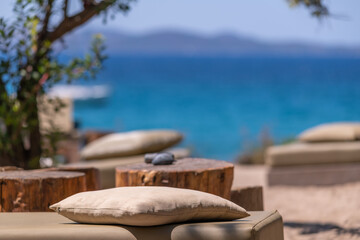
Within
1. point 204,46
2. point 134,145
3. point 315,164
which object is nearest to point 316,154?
point 315,164

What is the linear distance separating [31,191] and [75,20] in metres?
2.21

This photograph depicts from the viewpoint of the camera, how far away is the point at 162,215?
2.96 m

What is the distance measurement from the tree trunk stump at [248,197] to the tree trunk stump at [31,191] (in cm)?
140

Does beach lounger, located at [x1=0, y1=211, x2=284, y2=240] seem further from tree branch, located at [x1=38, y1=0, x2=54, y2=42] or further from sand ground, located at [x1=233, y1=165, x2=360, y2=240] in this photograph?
tree branch, located at [x1=38, y1=0, x2=54, y2=42]

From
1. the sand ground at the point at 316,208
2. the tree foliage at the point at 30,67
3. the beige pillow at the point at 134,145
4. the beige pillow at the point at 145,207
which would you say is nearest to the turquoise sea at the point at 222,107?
the sand ground at the point at 316,208

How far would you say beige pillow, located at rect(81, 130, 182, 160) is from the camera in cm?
744

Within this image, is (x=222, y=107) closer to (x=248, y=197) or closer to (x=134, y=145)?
(x=134, y=145)

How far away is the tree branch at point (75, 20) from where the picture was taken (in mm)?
5715

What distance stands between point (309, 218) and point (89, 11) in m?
2.81

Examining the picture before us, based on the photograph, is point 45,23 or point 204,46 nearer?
point 45,23

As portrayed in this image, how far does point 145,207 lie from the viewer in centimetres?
294

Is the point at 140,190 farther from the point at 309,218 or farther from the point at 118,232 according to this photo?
the point at 309,218

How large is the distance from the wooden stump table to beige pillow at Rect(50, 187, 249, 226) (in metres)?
1.06

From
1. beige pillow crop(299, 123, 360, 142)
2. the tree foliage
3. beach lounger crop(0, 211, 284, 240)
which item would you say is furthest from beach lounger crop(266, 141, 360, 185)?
beach lounger crop(0, 211, 284, 240)
